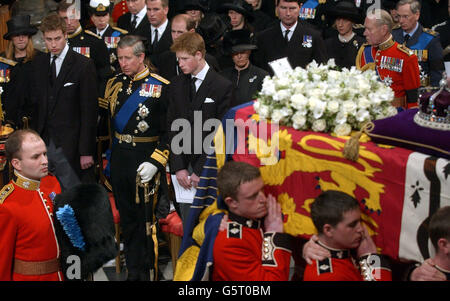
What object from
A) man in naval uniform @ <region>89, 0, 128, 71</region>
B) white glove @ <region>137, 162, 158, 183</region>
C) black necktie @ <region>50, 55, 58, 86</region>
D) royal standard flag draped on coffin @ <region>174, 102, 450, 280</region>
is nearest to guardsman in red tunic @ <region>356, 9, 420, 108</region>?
white glove @ <region>137, 162, 158, 183</region>

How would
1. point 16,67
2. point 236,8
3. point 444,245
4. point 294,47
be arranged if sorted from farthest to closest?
point 236,8
point 294,47
point 16,67
point 444,245

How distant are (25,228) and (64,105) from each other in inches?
87.8

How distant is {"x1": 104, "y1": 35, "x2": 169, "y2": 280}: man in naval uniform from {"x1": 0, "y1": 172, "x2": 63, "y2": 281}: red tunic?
4.41 feet

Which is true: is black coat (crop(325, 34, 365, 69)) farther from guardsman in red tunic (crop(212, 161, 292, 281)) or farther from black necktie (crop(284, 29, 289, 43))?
guardsman in red tunic (crop(212, 161, 292, 281))

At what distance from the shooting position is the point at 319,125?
363cm

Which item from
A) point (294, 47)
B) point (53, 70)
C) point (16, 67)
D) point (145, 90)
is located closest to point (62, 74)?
point (53, 70)

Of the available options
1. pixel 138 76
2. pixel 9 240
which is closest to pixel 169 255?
pixel 138 76

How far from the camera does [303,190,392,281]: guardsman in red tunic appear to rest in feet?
11.0

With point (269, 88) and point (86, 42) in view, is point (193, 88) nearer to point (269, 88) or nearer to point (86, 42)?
point (269, 88)

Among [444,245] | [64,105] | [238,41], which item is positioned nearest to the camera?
[444,245]

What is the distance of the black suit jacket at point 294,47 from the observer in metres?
6.96

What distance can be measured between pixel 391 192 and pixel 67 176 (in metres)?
3.64

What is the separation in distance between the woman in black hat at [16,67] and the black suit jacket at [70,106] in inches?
11.4

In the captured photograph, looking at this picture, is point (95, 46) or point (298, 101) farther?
point (95, 46)
